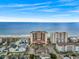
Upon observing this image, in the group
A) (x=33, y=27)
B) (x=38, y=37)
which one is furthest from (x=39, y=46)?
(x=33, y=27)

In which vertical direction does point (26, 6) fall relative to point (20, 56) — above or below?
above

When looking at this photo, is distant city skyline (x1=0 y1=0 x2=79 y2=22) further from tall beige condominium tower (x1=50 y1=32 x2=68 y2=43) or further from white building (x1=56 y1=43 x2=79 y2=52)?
white building (x1=56 y1=43 x2=79 y2=52)

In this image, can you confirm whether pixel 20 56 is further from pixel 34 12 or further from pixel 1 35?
pixel 34 12

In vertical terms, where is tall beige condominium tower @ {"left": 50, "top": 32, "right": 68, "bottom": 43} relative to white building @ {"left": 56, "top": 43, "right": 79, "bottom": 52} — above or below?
above

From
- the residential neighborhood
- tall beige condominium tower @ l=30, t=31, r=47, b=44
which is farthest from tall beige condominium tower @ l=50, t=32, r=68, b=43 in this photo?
tall beige condominium tower @ l=30, t=31, r=47, b=44

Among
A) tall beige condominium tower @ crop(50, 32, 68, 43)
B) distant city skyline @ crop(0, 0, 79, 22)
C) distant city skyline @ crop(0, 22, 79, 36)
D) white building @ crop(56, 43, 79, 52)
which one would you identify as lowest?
white building @ crop(56, 43, 79, 52)

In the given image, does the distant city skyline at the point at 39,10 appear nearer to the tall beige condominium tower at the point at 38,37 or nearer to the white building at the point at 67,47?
the tall beige condominium tower at the point at 38,37

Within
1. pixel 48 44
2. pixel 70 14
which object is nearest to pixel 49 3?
pixel 70 14
